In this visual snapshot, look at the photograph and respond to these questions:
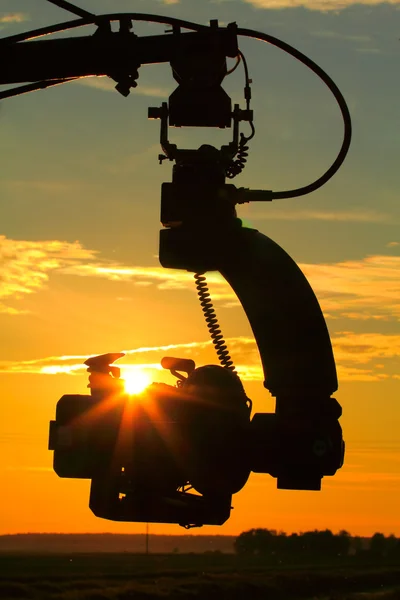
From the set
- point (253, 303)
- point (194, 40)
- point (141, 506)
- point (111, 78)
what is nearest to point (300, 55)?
point (194, 40)

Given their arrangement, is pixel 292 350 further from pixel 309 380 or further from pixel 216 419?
pixel 216 419

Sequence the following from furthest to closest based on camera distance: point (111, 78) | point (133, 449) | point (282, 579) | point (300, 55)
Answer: point (282, 579)
point (111, 78)
point (300, 55)
point (133, 449)

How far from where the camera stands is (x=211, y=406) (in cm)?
732

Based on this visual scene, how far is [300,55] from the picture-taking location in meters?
8.79

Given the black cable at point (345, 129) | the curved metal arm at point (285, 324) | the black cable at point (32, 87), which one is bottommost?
the curved metal arm at point (285, 324)

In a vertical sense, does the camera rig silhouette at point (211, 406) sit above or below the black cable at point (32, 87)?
below

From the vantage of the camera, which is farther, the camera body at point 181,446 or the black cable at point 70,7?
the black cable at point 70,7

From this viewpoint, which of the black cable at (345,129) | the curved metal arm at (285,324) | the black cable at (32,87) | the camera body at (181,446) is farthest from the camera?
the black cable at (32,87)

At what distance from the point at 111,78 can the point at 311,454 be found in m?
4.02

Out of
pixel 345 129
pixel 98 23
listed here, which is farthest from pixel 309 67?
pixel 98 23

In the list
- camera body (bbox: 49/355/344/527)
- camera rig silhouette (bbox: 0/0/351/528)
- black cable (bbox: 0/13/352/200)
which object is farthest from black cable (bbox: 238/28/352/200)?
camera body (bbox: 49/355/344/527)

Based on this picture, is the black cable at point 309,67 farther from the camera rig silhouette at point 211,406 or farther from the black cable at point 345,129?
the camera rig silhouette at point 211,406

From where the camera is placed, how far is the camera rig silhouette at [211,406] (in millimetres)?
7062

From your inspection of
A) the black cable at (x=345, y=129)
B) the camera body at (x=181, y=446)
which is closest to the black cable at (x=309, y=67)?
the black cable at (x=345, y=129)
